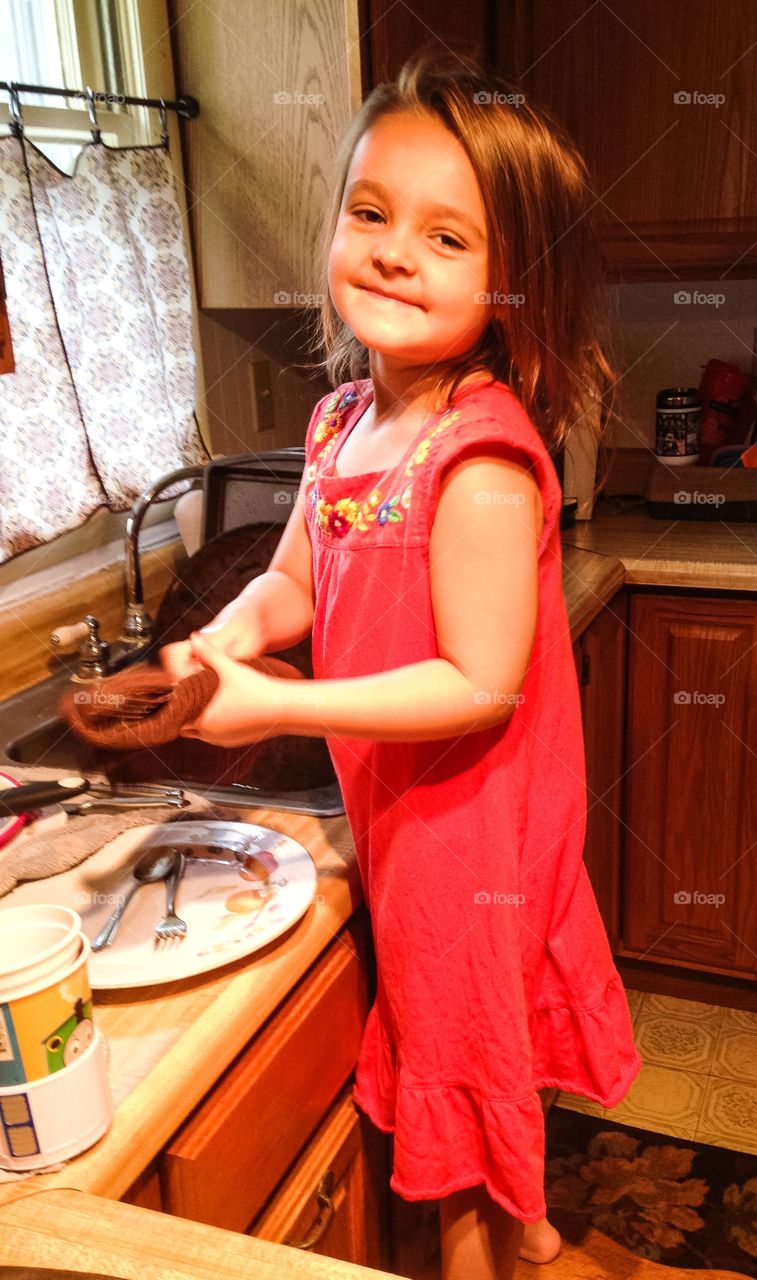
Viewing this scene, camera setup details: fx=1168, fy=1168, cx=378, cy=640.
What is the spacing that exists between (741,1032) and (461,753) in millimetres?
1363

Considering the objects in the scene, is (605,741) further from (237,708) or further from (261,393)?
(237,708)

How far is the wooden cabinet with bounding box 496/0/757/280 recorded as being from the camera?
6.12 ft

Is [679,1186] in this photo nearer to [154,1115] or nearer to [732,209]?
[154,1115]

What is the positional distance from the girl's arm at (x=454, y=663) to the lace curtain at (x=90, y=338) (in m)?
0.65

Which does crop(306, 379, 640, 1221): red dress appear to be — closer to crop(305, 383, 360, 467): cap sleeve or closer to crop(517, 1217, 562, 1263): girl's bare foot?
crop(305, 383, 360, 467): cap sleeve

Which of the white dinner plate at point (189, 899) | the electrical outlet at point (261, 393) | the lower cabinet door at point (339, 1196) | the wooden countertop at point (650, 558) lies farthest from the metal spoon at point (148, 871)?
the electrical outlet at point (261, 393)

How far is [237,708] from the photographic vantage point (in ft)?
2.83

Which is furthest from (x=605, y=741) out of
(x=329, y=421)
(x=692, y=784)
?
(x=329, y=421)

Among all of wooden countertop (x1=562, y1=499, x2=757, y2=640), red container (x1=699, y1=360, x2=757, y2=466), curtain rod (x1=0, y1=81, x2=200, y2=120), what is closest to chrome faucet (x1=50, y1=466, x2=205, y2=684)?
curtain rod (x1=0, y1=81, x2=200, y2=120)

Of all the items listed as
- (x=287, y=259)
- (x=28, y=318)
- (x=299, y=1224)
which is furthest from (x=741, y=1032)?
(x=28, y=318)

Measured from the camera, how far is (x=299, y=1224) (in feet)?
3.08

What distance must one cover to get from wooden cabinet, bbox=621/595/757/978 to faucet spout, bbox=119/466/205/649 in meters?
0.83

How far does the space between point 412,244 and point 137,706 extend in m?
0.41

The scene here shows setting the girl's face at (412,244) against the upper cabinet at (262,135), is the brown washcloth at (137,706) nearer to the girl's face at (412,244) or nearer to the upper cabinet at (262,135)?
the girl's face at (412,244)
